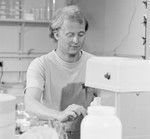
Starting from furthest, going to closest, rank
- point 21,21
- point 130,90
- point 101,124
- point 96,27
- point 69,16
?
point 96,27 → point 21,21 → point 69,16 → point 130,90 → point 101,124

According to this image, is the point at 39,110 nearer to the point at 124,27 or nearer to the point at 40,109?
the point at 40,109

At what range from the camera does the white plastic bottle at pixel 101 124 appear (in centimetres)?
84

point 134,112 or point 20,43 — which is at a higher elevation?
point 134,112

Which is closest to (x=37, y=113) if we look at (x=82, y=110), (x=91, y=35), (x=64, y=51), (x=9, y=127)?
A: (x=82, y=110)

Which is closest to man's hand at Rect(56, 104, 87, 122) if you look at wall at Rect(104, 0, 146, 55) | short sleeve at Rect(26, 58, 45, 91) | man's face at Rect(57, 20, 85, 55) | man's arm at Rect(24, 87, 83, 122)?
man's arm at Rect(24, 87, 83, 122)

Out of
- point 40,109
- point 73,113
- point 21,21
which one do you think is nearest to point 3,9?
point 21,21

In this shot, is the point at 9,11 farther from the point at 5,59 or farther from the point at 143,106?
the point at 143,106

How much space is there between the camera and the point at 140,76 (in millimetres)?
1160

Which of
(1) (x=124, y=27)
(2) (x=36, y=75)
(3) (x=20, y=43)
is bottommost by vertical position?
(3) (x=20, y=43)

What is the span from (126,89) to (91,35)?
11.0 feet

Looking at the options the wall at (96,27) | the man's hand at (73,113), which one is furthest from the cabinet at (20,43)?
the man's hand at (73,113)

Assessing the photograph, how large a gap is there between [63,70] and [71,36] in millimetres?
232

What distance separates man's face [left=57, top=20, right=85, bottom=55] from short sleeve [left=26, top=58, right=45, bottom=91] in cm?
17

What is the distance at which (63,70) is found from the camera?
76.2 inches
